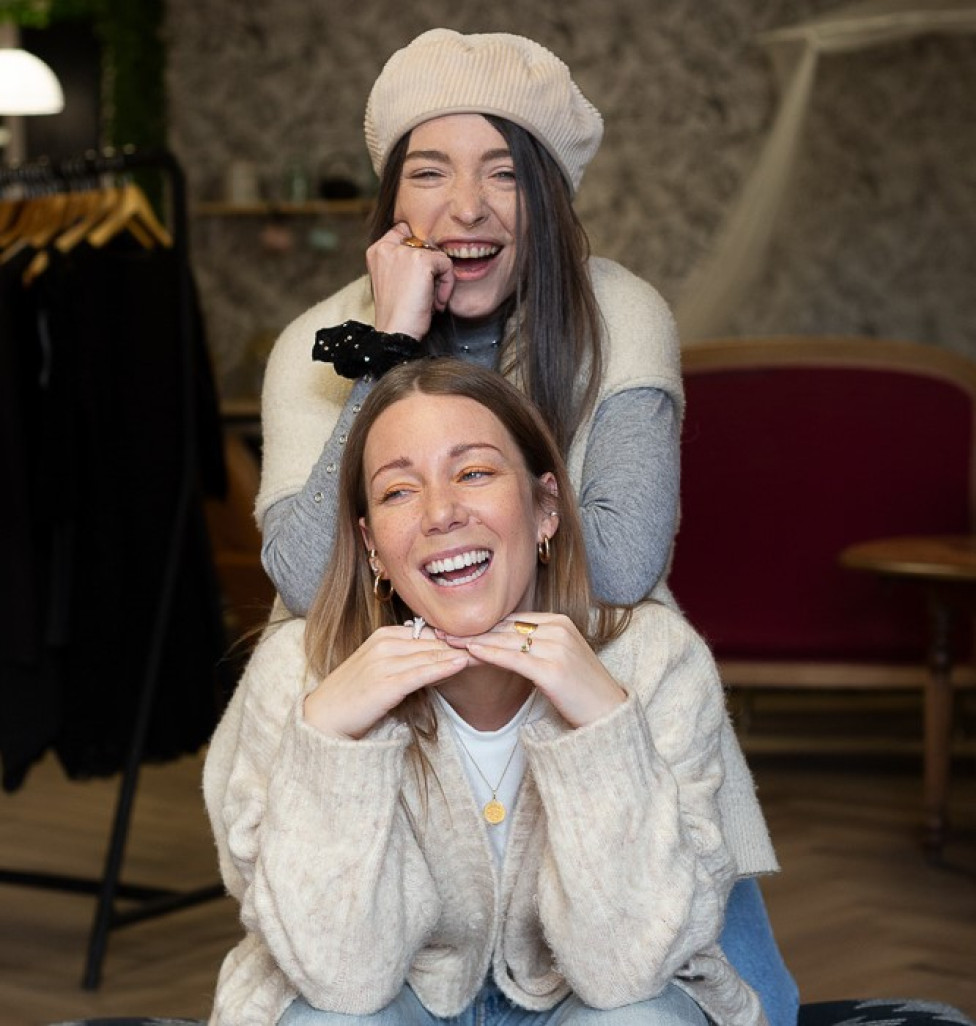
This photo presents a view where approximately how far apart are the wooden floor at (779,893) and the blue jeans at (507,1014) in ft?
4.53

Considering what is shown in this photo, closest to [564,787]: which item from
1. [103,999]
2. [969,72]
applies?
[103,999]

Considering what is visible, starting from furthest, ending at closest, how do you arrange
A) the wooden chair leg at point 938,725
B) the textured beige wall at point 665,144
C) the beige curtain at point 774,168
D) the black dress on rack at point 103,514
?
the textured beige wall at point 665,144 → the beige curtain at point 774,168 → the wooden chair leg at point 938,725 → the black dress on rack at point 103,514

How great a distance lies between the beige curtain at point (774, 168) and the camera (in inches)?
228

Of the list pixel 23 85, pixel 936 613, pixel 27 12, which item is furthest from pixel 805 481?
pixel 27 12

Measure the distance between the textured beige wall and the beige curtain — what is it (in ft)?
0.38

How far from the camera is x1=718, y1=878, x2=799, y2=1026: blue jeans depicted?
1.84 metres

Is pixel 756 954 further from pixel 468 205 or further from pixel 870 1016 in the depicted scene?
pixel 468 205

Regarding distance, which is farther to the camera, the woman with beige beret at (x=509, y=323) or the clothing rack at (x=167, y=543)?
the clothing rack at (x=167, y=543)

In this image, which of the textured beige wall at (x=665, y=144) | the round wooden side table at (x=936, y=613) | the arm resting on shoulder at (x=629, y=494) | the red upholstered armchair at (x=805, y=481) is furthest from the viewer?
the textured beige wall at (x=665, y=144)

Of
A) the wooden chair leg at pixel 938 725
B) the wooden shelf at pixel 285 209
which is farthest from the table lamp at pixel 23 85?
the wooden shelf at pixel 285 209

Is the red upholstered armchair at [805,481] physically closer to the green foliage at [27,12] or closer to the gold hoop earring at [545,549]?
the gold hoop earring at [545,549]

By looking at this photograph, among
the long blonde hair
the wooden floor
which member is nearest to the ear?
the long blonde hair

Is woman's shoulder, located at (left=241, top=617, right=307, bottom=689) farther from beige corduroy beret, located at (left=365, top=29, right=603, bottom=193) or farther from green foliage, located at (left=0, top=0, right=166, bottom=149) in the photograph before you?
green foliage, located at (left=0, top=0, right=166, bottom=149)

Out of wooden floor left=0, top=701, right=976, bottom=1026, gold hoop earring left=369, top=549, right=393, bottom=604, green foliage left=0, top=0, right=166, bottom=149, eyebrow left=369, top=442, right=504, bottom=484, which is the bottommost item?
wooden floor left=0, top=701, right=976, bottom=1026
